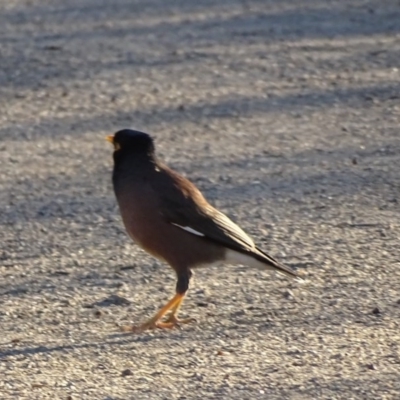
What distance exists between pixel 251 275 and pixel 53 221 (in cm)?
185

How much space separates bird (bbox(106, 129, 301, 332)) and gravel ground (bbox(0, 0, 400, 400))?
226 millimetres

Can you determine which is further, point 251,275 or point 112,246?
point 112,246

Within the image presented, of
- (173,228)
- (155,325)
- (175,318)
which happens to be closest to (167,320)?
(175,318)

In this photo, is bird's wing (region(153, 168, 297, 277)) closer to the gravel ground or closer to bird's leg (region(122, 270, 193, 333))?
bird's leg (region(122, 270, 193, 333))

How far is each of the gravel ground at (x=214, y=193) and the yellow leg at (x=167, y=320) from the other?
0.06 metres

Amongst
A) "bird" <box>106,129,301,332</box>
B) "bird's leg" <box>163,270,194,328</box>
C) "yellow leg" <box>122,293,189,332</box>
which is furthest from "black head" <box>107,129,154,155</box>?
"yellow leg" <box>122,293,189,332</box>

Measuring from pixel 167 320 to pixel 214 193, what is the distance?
2.75m

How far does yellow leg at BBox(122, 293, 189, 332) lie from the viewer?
6500mm

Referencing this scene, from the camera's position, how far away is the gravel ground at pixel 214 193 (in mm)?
5879

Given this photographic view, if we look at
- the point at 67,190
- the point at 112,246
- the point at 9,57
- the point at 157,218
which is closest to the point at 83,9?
the point at 9,57

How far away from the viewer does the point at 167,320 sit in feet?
21.9

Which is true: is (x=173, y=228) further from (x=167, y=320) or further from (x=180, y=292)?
(x=167, y=320)

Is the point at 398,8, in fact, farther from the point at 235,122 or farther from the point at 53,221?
the point at 53,221

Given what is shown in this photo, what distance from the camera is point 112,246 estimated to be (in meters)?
8.13
